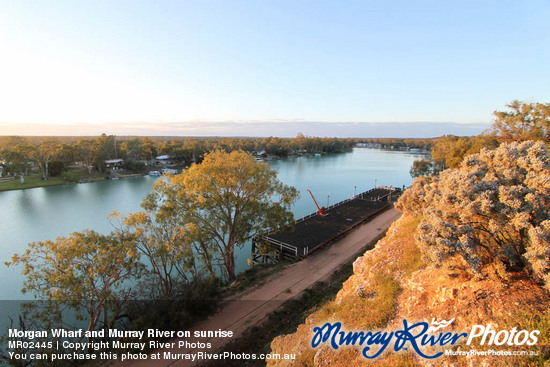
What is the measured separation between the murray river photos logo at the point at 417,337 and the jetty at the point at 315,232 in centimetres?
775

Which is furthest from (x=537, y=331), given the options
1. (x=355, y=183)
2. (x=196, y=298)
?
(x=355, y=183)

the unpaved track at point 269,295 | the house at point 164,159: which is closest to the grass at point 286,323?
the unpaved track at point 269,295

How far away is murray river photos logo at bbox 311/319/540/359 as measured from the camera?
174 inches

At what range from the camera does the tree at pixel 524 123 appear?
782 inches

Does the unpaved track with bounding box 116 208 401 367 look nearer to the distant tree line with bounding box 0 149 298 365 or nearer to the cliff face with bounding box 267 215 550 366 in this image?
the distant tree line with bounding box 0 149 298 365

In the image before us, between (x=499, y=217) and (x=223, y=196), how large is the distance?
389 inches

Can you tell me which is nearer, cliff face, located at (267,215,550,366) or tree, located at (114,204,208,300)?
cliff face, located at (267,215,550,366)

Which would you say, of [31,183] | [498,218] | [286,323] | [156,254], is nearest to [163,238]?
[156,254]

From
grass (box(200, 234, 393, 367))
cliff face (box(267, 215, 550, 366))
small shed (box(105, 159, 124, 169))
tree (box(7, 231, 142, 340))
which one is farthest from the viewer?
small shed (box(105, 159, 124, 169))

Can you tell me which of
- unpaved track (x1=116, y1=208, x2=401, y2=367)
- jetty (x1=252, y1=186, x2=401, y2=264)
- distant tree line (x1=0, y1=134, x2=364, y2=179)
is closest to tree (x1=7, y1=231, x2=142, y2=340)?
unpaved track (x1=116, y1=208, x2=401, y2=367)

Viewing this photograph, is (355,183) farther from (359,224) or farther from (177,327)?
(177,327)

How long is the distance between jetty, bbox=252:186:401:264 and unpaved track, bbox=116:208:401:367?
110cm

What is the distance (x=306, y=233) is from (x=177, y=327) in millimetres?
12434

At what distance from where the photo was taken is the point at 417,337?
535 centimetres
